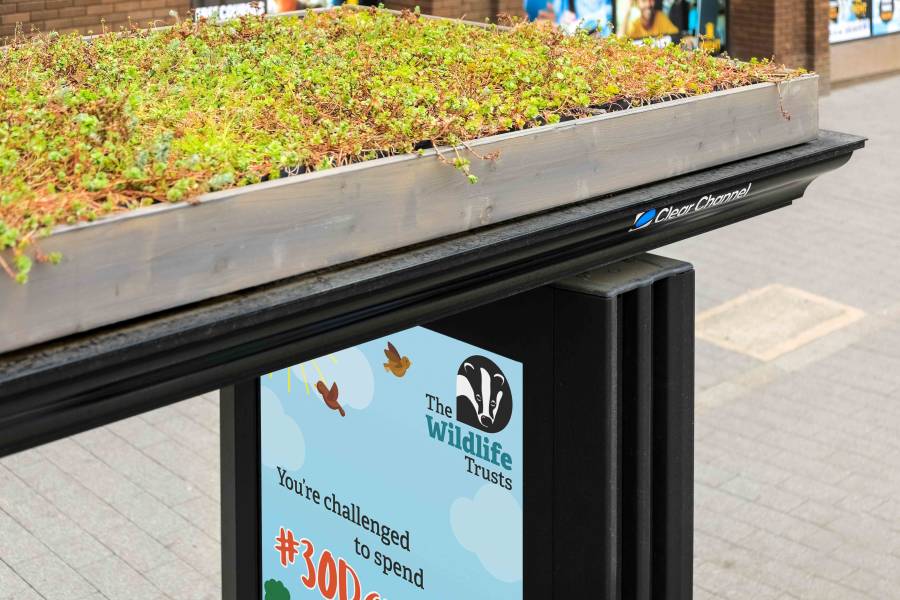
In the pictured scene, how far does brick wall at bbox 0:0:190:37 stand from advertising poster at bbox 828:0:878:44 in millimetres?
11401

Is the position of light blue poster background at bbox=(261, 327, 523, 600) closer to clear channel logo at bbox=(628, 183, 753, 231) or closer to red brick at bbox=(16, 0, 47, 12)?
clear channel logo at bbox=(628, 183, 753, 231)

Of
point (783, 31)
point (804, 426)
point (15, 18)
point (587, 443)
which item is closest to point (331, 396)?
point (587, 443)

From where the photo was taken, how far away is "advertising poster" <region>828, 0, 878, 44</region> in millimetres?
18234

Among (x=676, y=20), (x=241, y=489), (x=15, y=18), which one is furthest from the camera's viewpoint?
(x=676, y=20)

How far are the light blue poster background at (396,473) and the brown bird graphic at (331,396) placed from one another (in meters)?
0.02

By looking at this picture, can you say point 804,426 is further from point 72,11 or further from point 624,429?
point 72,11

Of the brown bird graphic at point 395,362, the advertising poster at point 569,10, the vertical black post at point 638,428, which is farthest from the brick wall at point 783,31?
the vertical black post at point 638,428

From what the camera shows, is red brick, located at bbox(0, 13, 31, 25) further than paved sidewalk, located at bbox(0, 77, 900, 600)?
Yes

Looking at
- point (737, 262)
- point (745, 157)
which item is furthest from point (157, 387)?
point (737, 262)

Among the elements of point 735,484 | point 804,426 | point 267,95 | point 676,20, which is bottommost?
point 735,484

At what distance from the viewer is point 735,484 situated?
6.98 m

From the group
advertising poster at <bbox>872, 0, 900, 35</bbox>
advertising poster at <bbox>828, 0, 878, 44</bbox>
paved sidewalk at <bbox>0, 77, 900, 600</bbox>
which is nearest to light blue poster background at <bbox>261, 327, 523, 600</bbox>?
paved sidewalk at <bbox>0, 77, 900, 600</bbox>

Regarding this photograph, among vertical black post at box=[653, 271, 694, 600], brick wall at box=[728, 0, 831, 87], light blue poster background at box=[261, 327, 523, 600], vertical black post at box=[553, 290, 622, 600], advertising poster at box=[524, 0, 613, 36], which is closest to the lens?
vertical black post at box=[553, 290, 622, 600]

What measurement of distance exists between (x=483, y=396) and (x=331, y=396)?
769 millimetres
